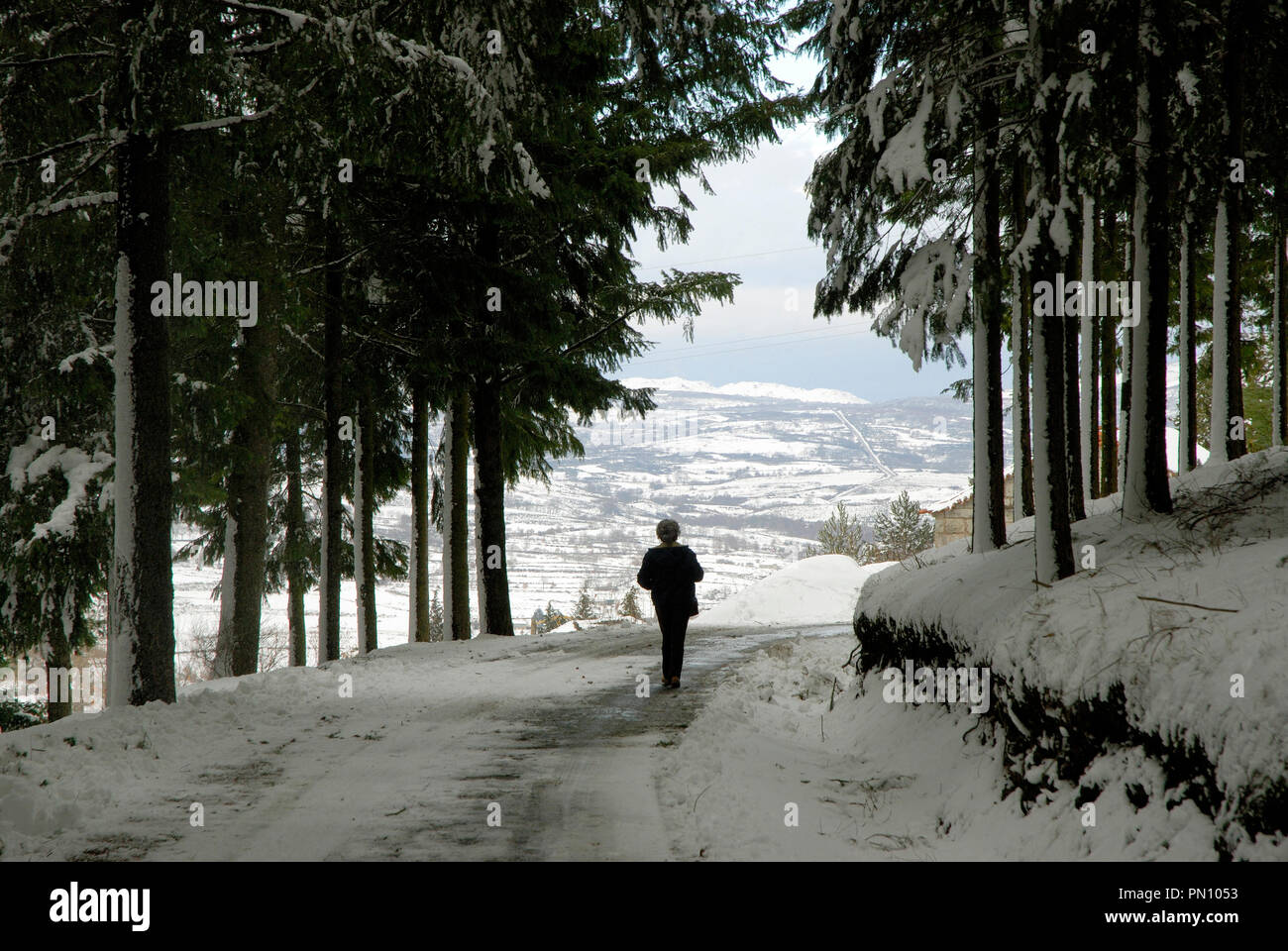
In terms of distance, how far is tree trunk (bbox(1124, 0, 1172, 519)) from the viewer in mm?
7414

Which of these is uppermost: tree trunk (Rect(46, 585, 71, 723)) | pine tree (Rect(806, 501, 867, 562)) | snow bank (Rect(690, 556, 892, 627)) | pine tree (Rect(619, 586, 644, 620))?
tree trunk (Rect(46, 585, 71, 723))

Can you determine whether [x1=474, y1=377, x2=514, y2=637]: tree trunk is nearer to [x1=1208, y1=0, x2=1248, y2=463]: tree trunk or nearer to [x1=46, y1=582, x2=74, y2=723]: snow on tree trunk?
[x1=46, y1=582, x2=74, y2=723]: snow on tree trunk

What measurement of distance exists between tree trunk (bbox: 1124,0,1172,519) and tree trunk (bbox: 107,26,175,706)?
30.6 ft

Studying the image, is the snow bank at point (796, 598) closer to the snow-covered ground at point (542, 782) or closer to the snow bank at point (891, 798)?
the snow-covered ground at point (542, 782)

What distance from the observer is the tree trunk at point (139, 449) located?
8609 millimetres

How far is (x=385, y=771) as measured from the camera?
248 inches

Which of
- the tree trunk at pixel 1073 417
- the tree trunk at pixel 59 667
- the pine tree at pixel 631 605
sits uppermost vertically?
the tree trunk at pixel 1073 417

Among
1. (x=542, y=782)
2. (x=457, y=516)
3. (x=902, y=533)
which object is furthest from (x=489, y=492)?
(x=902, y=533)

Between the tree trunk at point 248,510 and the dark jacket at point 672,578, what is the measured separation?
838cm

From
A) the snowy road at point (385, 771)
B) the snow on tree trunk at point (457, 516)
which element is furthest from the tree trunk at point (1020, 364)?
the snow on tree trunk at point (457, 516)

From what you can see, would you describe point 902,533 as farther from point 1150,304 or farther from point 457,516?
point 1150,304

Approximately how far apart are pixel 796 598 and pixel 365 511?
17.8 metres
